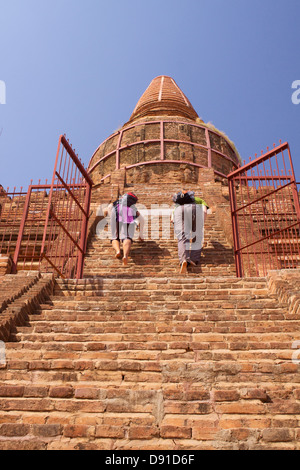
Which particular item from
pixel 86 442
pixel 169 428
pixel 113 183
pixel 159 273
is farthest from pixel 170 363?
pixel 113 183

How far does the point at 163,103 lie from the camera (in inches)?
774

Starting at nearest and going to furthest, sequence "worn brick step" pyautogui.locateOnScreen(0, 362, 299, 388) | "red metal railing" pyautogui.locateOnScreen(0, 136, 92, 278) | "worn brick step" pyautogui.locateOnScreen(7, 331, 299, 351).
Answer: "worn brick step" pyautogui.locateOnScreen(0, 362, 299, 388), "worn brick step" pyautogui.locateOnScreen(7, 331, 299, 351), "red metal railing" pyautogui.locateOnScreen(0, 136, 92, 278)

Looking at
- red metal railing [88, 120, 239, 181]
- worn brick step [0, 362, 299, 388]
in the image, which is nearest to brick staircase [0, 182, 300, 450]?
worn brick step [0, 362, 299, 388]

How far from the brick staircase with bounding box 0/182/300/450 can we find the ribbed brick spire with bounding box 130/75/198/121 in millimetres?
14919

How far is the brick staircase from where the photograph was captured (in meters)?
2.83

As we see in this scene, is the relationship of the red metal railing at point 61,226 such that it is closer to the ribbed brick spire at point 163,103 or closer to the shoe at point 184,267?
the shoe at point 184,267

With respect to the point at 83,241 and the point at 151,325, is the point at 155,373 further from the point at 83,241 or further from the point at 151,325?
the point at 83,241

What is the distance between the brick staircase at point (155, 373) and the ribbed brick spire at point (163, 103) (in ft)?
48.9

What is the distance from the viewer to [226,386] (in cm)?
325

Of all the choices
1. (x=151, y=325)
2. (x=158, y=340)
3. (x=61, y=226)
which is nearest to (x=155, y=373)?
(x=158, y=340)

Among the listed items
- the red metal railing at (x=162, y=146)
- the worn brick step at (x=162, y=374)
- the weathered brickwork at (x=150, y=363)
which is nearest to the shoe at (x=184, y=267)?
the weathered brickwork at (x=150, y=363)

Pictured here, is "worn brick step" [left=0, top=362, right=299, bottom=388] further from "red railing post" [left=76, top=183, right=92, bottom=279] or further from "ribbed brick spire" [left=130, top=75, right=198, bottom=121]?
"ribbed brick spire" [left=130, top=75, right=198, bottom=121]

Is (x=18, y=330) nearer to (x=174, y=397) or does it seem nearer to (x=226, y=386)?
(x=174, y=397)

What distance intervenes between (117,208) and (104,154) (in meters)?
10.1
